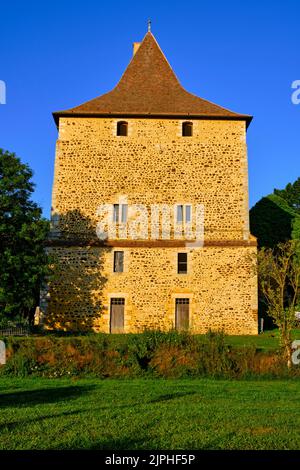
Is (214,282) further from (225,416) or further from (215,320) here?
(225,416)

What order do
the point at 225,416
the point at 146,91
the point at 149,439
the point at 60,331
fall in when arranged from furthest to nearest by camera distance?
the point at 146,91
the point at 60,331
the point at 225,416
the point at 149,439

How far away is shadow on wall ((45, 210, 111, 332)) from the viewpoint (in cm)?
2055

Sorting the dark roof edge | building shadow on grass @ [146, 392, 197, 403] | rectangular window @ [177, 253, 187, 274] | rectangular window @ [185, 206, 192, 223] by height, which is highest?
the dark roof edge

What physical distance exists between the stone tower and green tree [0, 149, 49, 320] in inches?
60.3

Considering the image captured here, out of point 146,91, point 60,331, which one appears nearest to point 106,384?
point 60,331

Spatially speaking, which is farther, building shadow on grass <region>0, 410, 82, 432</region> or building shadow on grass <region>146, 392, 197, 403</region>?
building shadow on grass <region>146, 392, 197, 403</region>

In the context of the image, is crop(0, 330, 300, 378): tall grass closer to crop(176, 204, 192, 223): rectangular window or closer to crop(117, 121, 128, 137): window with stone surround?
crop(176, 204, 192, 223): rectangular window

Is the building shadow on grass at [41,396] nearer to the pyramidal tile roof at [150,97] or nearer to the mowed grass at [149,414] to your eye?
the mowed grass at [149,414]

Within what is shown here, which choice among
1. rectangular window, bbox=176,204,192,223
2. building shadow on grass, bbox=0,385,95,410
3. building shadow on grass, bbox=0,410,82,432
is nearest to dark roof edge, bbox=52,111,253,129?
rectangular window, bbox=176,204,192,223

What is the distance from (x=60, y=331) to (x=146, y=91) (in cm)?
1257

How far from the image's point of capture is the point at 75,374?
1079cm

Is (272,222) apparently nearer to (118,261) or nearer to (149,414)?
(118,261)

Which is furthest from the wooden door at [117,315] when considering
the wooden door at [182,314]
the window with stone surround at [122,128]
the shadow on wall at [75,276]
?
the window with stone surround at [122,128]

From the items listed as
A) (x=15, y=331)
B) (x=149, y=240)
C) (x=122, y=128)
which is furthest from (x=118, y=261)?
(x=122, y=128)
